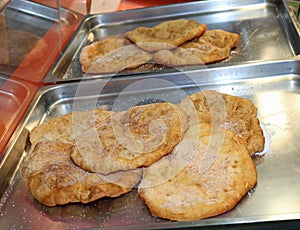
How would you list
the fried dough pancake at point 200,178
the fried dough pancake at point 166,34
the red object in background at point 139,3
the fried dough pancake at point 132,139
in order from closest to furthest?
the fried dough pancake at point 200,178
the fried dough pancake at point 132,139
the fried dough pancake at point 166,34
the red object in background at point 139,3

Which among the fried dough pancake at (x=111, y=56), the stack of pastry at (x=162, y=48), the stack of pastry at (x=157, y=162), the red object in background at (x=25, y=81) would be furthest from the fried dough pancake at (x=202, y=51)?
the red object in background at (x=25, y=81)

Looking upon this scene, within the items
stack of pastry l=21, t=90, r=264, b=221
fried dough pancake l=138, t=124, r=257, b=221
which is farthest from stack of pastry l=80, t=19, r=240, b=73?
fried dough pancake l=138, t=124, r=257, b=221

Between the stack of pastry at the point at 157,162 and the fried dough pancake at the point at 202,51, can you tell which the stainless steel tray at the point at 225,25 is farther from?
the stack of pastry at the point at 157,162

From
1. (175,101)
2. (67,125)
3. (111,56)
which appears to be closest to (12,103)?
(67,125)

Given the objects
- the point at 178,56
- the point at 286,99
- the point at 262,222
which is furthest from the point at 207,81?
the point at 262,222

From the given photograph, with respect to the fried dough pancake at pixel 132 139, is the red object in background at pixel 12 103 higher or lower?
lower

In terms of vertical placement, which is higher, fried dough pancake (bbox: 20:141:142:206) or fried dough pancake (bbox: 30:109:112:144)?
fried dough pancake (bbox: 20:141:142:206)

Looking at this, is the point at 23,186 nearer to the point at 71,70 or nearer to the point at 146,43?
the point at 71,70

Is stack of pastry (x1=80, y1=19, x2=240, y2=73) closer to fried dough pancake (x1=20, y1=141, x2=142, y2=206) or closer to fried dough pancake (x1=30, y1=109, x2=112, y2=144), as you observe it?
fried dough pancake (x1=30, y1=109, x2=112, y2=144)
